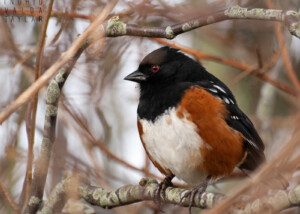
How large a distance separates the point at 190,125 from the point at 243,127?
1.56 ft

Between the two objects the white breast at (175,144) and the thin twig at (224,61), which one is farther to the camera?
the thin twig at (224,61)

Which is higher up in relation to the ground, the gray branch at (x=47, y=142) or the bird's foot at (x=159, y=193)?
the gray branch at (x=47, y=142)

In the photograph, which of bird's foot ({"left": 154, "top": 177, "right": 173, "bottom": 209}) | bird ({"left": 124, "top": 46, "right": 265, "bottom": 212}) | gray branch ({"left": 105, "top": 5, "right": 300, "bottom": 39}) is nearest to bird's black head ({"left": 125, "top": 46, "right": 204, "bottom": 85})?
bird ({"left": 124, "top": 46, "right": 265, "bottom": 212})

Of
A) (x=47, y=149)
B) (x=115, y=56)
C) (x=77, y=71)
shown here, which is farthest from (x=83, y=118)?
(x=47, y=149)

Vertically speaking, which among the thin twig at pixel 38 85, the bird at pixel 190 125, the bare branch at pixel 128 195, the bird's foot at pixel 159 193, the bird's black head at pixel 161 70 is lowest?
the bird's foot at pixel 159 193

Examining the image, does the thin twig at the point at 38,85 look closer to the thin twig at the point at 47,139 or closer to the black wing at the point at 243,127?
the thin twig at the point at 47,139

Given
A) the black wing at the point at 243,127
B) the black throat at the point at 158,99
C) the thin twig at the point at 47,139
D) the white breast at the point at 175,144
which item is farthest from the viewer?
the black wing at the point at 243,127

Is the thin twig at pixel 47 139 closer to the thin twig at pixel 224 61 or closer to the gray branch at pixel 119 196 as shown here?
the gray branch at pixel 119 196

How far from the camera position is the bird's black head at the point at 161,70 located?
2.87 metres

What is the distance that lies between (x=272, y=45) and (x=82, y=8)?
227 cm

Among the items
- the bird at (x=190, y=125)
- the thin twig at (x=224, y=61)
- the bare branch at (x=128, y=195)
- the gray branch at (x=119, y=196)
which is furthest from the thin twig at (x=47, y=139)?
the thin twig at (x=224, y=61)

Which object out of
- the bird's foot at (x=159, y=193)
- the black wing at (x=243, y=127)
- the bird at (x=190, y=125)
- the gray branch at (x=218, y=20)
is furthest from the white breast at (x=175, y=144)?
the gray branch at (x=218, y=20)

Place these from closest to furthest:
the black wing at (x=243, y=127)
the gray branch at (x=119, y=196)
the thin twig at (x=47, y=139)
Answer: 1. the thin twig at (x=47, y=139)
2. the gray branch at (x=119, y=196)
3. the black wing at (x=243, y=127)

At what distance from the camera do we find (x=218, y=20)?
5.65 feet
